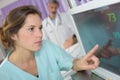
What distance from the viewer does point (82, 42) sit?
1.36m

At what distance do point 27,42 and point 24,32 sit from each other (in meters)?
0.06

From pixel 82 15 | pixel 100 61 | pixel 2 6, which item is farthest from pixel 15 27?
pixel 2 6

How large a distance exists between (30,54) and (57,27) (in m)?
1.32

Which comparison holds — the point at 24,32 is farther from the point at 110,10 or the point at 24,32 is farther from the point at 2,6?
the point at 2,6

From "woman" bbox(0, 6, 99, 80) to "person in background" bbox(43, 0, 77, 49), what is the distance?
1164 millimetres

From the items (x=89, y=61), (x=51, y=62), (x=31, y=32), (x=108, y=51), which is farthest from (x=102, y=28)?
(x=51, y=62)

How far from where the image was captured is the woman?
45.6 inches

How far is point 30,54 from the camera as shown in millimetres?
1342

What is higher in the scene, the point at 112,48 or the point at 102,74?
the point at 112,48

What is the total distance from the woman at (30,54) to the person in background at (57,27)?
1.16m

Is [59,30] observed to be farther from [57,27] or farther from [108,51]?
[108,51]

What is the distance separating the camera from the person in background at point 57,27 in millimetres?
2571

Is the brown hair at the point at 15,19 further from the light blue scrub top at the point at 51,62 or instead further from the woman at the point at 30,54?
the light blue scrub top at the point at 51,62

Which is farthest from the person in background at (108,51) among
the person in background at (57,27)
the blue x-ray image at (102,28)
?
the person in background at (57,27)
